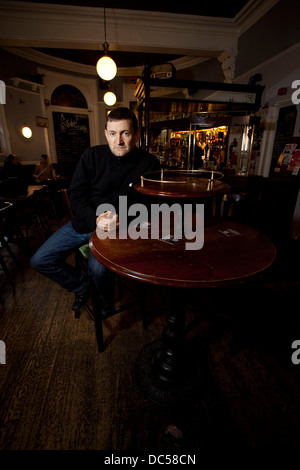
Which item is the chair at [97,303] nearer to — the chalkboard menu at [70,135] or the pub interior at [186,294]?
the pub interior at [186,294]

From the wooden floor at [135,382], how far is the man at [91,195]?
394 millimetres

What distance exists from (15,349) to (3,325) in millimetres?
387

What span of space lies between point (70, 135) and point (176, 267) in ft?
28.2

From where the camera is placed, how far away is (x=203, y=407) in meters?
1.38

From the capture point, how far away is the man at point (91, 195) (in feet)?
6.02

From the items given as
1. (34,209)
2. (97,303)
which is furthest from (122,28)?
(97,303)

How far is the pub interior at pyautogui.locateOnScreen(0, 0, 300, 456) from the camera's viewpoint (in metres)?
1.24

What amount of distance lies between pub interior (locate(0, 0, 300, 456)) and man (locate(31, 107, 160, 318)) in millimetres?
199

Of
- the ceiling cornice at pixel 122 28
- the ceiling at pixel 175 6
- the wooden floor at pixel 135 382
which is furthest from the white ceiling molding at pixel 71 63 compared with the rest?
the wooden floor at pixel 135 382

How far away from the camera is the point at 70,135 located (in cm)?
817

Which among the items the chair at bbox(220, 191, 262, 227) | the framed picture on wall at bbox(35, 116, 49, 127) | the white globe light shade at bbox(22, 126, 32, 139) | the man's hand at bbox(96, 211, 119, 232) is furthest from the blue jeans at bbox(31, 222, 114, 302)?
the framed picture on wall at bbox(35, 116, 49, 127)

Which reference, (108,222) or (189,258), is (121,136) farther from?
(189,258)

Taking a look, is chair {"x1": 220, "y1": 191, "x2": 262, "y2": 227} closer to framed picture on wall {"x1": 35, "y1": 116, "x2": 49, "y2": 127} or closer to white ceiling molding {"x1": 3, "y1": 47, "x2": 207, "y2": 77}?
white ceiling molding {"x1": 3, "y1": 47, "x2": 207, "y2": 77}

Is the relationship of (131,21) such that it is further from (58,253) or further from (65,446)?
(65,446)
